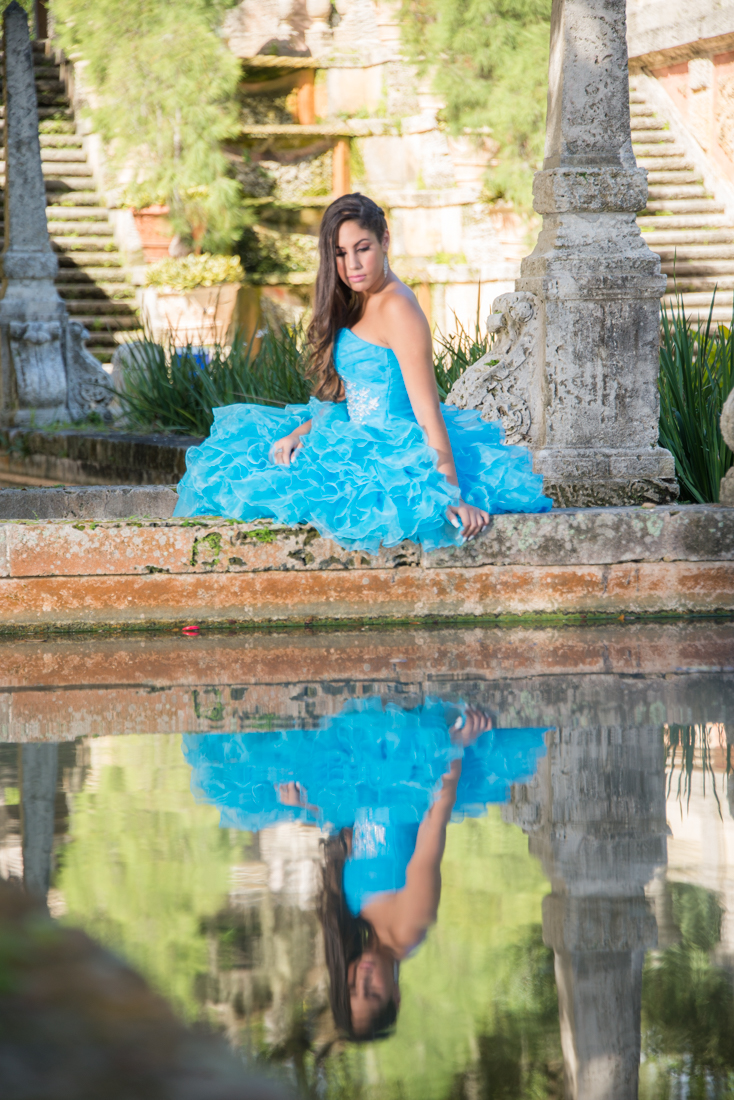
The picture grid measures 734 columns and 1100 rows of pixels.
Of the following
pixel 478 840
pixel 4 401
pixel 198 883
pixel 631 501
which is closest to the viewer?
pixel 198 883

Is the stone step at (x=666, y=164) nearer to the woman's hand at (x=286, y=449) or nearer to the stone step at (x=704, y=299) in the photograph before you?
the stone step at (x=704, y=299)

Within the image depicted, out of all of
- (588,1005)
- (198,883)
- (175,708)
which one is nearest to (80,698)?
(175,708)

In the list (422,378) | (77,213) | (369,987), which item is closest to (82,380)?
(422,378)

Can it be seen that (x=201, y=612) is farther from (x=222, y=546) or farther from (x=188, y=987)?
(x=188, y=987)

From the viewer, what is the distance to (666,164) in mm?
17750

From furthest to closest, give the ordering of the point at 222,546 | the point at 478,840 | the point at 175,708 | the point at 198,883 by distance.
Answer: the point at 222,546 < the point at 175,708 < the point at 478,840 < the point at 198,883

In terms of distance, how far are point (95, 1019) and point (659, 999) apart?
877mm

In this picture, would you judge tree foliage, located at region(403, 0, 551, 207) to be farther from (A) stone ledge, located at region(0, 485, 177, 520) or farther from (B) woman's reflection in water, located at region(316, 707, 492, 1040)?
(B) woman's reflection in water, located at region(316, 707, 492, 1040)

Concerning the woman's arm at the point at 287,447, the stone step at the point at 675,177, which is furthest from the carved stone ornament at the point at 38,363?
the stone step at the point at 675,177

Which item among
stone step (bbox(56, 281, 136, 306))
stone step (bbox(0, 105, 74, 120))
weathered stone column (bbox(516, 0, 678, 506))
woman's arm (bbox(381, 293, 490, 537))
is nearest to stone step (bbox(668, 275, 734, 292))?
stone step (bbox(56, 281, 136, 306))

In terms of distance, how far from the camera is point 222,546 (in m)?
4.27

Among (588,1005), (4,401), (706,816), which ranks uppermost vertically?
(4,401)

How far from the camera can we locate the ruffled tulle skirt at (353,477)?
13.7 ft

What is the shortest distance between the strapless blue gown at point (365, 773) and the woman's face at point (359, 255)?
160 centimetres
